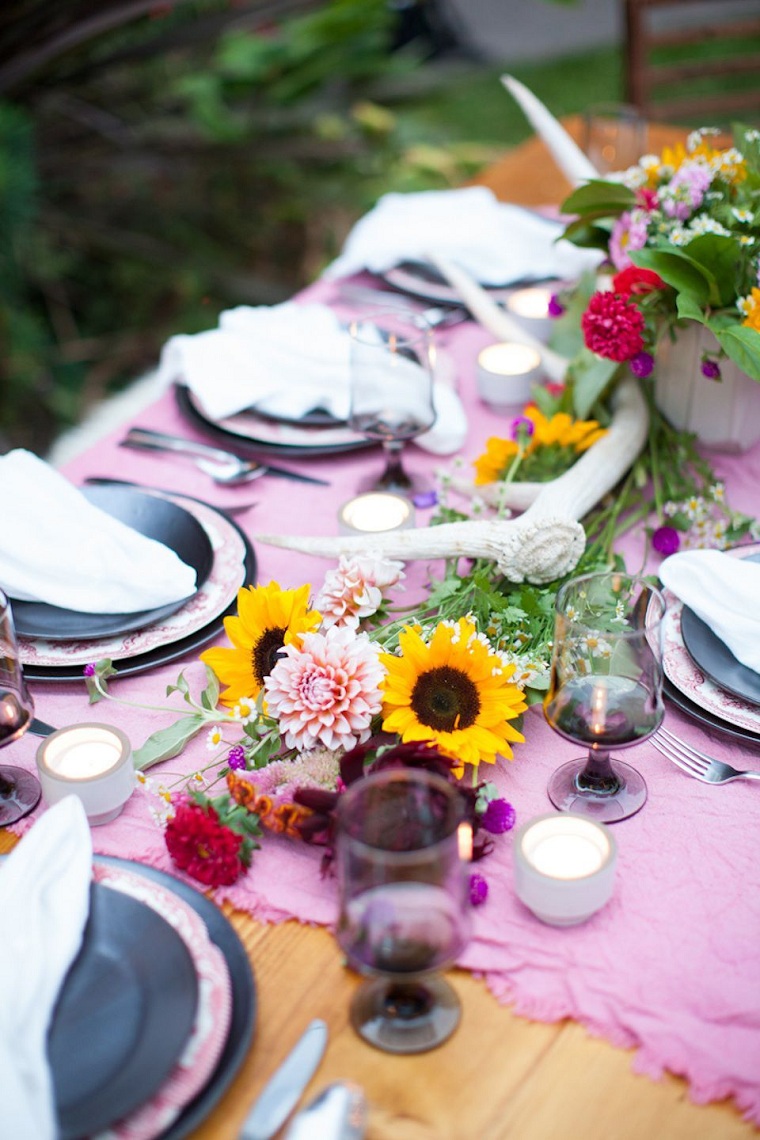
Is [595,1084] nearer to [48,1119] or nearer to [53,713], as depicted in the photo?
[48,1119]

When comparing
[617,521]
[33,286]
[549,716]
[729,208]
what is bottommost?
[33,286]

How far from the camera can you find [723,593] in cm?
98

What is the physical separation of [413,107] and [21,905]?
3282 millimetres

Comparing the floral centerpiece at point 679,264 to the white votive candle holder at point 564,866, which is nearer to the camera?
A: the white votive candle holder at point 564,866

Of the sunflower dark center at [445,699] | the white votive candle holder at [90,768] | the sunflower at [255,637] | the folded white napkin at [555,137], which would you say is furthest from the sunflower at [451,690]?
the folded white napkin at [555,137]

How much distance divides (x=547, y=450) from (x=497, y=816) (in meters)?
0.54

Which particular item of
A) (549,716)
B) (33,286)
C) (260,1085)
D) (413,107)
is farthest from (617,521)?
(413,107)

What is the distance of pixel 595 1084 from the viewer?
27.1 inches

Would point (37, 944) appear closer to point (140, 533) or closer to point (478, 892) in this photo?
point (478, 892)

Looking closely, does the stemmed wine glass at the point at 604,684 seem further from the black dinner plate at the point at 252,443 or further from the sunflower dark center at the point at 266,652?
the black dinner plate at the point at 252,443

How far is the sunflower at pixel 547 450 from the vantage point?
1.24m

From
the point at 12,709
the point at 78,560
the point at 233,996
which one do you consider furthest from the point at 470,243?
the point at 233,996

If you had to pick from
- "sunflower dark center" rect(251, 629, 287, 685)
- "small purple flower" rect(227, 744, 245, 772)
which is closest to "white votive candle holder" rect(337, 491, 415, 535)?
"sunflower dark center" rect(251, 629, 287, 685)

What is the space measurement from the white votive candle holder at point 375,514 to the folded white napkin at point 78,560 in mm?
182
